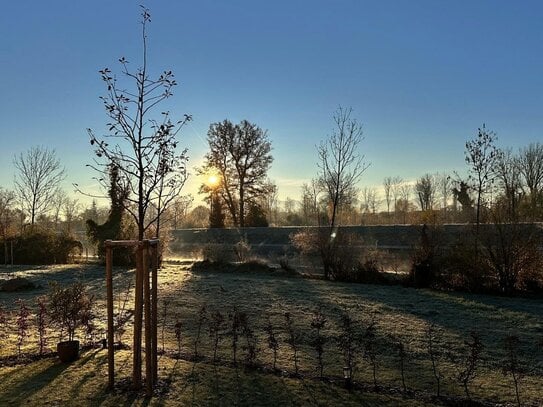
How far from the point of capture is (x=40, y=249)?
71.7ft

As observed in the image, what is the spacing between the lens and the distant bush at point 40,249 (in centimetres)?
2189

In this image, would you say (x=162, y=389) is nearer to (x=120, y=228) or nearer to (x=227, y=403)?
(x=227, y=403)

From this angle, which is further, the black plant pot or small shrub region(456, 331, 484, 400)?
the black plant pot

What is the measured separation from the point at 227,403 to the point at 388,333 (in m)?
4.12

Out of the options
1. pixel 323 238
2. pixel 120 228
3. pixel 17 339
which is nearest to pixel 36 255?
pixel 120 228

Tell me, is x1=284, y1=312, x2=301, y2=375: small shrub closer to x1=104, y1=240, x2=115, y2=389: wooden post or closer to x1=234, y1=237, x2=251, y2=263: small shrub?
x1=104, y1=240, x2=115, y2=389: wooden post

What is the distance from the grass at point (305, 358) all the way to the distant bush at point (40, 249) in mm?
9900

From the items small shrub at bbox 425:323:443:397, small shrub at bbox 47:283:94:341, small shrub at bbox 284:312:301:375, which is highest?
small shrub at bbox 47:283:94:341

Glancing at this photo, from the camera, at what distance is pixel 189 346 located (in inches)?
264

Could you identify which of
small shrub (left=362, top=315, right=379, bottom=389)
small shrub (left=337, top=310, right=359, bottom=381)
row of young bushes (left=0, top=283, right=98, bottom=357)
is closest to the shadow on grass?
row of young bushes (left=0, top=283, right=98, bottom=357)

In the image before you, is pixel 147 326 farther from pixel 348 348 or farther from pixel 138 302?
pixel 348 348

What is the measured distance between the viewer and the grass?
4.57m

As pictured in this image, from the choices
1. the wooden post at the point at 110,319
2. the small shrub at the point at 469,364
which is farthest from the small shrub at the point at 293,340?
the wooden post at the point at 110,319

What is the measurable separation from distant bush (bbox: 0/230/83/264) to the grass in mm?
9900
